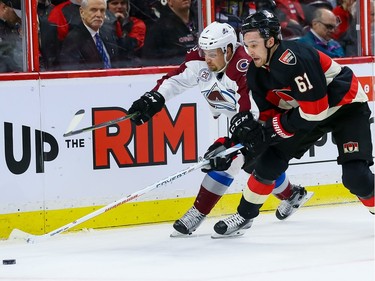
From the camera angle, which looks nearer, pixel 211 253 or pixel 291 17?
pixel 211 253

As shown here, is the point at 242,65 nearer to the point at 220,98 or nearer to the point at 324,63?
the point at 220,98

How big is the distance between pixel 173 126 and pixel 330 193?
3.49 ft

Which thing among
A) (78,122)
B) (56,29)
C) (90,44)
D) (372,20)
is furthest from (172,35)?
(372,20)

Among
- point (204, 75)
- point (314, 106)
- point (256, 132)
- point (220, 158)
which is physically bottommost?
point (220, 158)

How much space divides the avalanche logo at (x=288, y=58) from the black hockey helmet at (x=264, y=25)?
0.37 feet

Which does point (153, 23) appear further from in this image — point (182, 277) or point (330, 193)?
point (182, 277)

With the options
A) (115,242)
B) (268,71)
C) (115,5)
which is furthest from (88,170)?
(268,71)

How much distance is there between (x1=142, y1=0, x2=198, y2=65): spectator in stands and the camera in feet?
19.6

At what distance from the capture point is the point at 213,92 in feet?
17.8

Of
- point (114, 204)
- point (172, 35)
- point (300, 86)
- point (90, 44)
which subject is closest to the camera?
point (300, 86)

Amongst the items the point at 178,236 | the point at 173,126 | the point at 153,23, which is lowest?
the point at 178,236

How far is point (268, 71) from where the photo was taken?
196 inches

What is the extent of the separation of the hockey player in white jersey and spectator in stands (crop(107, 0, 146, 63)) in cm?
46

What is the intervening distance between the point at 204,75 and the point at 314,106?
2.52 feet
